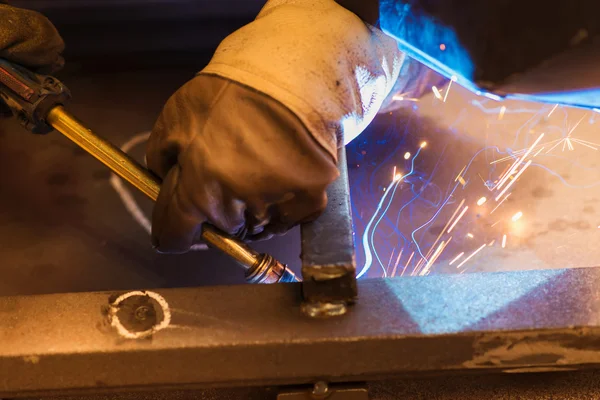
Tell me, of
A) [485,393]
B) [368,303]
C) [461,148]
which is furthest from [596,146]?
[368,303]

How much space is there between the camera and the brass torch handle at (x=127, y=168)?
1007 millimetres

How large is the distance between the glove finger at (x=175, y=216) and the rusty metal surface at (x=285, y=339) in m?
0.13

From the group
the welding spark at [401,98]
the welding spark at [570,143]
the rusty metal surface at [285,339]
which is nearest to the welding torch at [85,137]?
the rusty metal surface at [285,339]

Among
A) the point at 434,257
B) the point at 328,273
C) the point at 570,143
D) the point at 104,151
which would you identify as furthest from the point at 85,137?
the point at 570,143

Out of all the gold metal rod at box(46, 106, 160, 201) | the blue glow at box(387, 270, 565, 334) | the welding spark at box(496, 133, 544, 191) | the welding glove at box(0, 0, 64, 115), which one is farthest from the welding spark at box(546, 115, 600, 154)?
the welding glove at box(0, 0, 64, 115)

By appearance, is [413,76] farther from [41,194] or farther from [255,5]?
[41,194]

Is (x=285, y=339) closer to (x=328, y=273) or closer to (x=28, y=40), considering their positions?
(x=328, y=273)

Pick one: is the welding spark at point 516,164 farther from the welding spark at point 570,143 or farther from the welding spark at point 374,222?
the welding spark at point 374,222

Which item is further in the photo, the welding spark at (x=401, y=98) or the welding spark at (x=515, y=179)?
the welding spark at (x=401, y=98)

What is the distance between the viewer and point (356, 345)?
2.80 ft

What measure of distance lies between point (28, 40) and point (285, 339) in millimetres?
775

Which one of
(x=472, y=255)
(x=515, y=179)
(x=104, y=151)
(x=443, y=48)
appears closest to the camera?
(x=443, y=48)

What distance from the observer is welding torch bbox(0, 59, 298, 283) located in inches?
39.8

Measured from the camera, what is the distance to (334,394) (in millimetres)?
912
